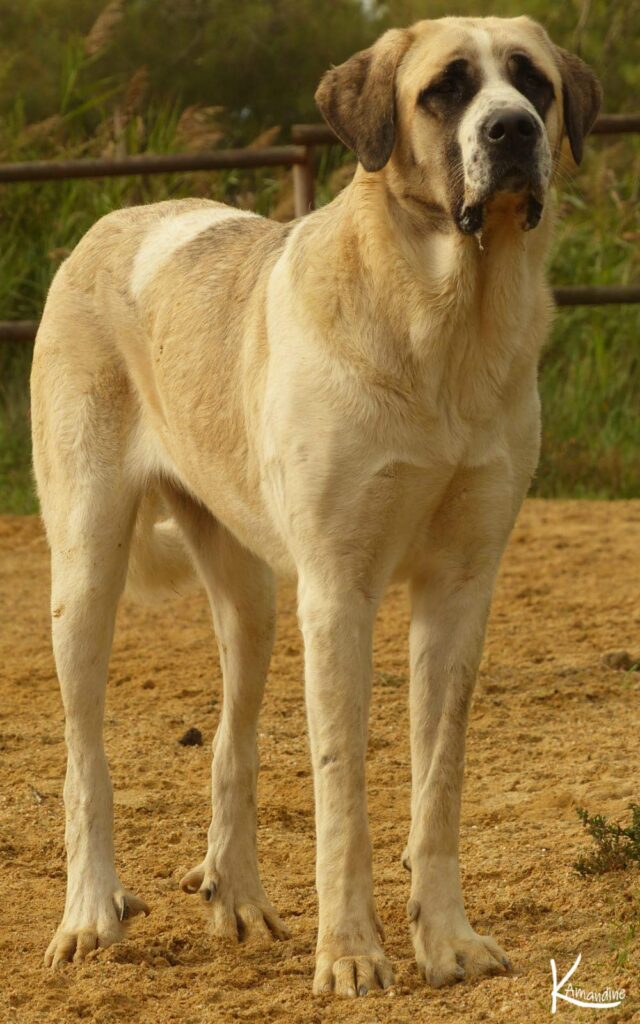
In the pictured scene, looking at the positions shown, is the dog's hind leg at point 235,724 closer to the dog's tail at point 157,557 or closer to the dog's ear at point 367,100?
the dog's tail at point 157,557

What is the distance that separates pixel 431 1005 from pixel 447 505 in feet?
3.30

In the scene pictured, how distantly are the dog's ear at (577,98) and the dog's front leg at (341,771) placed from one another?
45.8 inches

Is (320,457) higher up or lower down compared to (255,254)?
lower down

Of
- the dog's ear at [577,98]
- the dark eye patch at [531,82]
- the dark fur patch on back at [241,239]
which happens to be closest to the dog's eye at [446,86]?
the dark eye patch at [531,82]

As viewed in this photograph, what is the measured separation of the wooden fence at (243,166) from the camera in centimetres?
775

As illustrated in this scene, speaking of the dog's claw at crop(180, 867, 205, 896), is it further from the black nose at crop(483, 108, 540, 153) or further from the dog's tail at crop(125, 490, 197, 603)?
the black nose at crop(483, 108, 540, 153)

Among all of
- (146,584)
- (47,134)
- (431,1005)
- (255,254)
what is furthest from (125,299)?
(47,134)

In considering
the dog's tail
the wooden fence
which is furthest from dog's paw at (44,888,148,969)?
the wooden fence

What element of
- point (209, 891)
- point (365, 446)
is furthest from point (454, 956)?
point (365, 446)

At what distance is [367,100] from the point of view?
10.9 feet

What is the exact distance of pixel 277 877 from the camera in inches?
155

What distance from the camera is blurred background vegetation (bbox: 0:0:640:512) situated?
855 centimetres

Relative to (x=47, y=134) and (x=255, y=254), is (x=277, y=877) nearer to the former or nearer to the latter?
(x=255, y=254)

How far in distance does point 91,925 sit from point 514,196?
6.08 feet
